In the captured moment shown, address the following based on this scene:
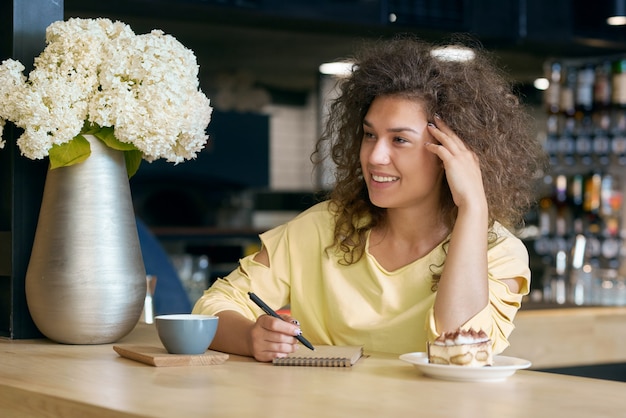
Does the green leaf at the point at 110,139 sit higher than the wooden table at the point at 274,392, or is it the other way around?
the green leaf at the point at 110,139

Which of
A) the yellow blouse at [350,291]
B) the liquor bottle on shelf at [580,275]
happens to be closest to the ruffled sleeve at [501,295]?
the yellow blouse at [350,291]

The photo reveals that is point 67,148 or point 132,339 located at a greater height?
point 67,148

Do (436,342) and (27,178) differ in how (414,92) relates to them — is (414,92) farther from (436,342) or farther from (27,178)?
(27,178)

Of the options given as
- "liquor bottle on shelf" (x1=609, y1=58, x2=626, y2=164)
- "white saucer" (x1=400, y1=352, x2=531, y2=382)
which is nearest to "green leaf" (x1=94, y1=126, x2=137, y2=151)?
"white saucer" (x1=400, y1=352, x2=531, y2=382)

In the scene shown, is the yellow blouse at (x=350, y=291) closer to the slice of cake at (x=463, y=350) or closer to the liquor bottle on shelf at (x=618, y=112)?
the slice of cake at (x=463, y=350)

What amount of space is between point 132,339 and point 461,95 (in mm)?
889

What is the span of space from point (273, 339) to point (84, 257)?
1.50 feet

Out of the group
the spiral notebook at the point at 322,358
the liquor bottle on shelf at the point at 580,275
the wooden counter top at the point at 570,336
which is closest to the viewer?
the spiral notebook at the point at 322,358

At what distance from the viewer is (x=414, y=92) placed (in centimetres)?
223

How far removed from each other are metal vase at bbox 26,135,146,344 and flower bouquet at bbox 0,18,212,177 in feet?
0.21

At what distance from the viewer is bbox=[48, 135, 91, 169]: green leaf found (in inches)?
80.8

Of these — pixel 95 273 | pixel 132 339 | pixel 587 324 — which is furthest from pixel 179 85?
pixel 587 324

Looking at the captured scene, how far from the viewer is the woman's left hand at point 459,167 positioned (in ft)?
6.79

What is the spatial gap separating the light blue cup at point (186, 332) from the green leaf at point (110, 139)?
0.42 meters
